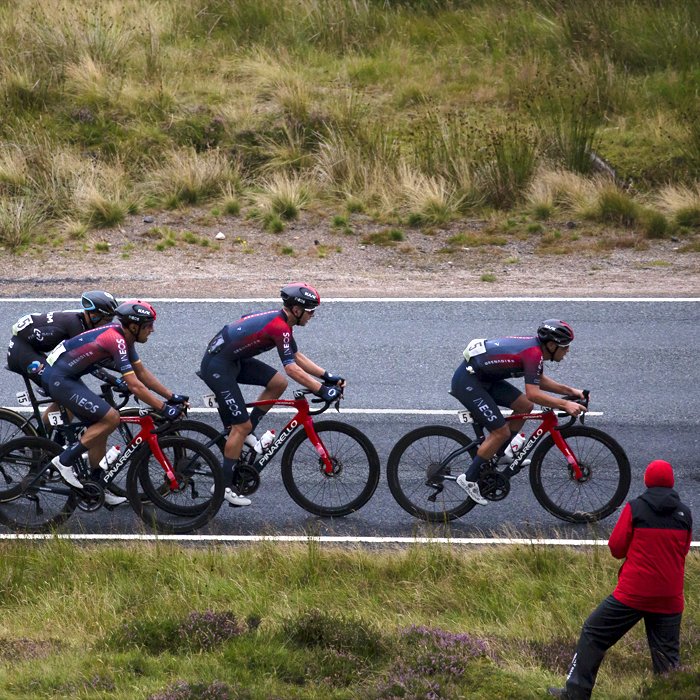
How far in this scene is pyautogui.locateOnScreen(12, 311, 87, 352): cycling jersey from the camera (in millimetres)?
8578

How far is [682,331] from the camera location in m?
12.4

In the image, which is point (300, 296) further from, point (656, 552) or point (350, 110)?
point (350, 110)

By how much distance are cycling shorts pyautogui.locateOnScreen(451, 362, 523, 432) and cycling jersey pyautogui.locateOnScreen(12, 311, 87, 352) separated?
11.7 ft

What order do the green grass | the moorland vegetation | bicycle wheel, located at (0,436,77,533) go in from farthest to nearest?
the moorland vegetation < bicycle wheel, located at (0,436,77,533) < the green grass

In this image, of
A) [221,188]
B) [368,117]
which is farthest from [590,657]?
[368,117]

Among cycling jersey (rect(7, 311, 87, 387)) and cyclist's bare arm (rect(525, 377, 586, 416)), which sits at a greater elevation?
cycling jersey (rect(7, 311, 87, 387))

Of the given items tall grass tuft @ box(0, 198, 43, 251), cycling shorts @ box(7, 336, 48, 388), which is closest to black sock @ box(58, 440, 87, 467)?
cycling shorts @ box(7, 336, 48, 388)

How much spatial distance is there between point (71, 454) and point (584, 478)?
459cm

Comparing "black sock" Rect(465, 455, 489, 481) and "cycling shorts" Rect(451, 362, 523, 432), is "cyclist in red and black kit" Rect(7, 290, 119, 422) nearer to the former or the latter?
"cycling shorts" Rect(451, 362, 523, 432)

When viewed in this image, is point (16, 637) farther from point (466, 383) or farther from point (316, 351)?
point (316, 351)

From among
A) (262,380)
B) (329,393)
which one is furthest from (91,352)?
(329,393)

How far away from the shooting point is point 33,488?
8148mm

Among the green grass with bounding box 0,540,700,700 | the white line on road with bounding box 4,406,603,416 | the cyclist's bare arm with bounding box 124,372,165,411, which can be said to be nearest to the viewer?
the green grass with bounding box 0,540,700,700

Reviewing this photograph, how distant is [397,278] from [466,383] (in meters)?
6.59
